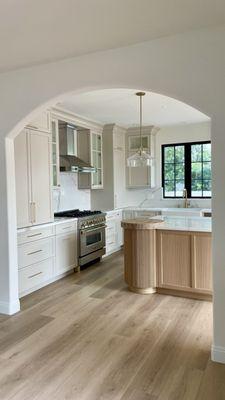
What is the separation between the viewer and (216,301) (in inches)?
98.6

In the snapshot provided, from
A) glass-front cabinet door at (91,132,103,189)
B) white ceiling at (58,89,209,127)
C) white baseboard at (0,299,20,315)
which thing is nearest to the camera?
white baseboard at (0,299,20,315)

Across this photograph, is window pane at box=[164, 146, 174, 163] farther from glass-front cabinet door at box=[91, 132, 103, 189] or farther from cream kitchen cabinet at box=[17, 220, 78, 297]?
cream kitchen cabinet at box=[17, 220, 78, 297]

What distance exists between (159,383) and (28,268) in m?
2.33

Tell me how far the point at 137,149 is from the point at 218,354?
5.04 meters

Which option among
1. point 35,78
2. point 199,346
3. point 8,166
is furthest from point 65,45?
point 199,346

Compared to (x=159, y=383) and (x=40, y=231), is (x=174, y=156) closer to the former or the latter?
(x=40, y=231)

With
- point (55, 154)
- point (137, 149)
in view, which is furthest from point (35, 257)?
point (137, 149)

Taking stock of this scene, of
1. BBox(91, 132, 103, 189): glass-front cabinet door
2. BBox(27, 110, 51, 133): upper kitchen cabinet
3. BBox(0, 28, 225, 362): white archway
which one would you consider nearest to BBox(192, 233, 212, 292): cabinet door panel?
BBox(0, 28, 225, 362): white archway

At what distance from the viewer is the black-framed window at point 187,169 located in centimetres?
655

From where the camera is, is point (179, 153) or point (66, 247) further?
point (179, 153)

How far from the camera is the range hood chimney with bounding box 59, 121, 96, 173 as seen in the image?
205 inches

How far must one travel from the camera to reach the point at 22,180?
4016 mm

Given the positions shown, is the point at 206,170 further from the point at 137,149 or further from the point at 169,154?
the point at 137,149

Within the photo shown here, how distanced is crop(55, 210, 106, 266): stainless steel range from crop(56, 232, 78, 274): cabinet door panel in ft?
0.43
